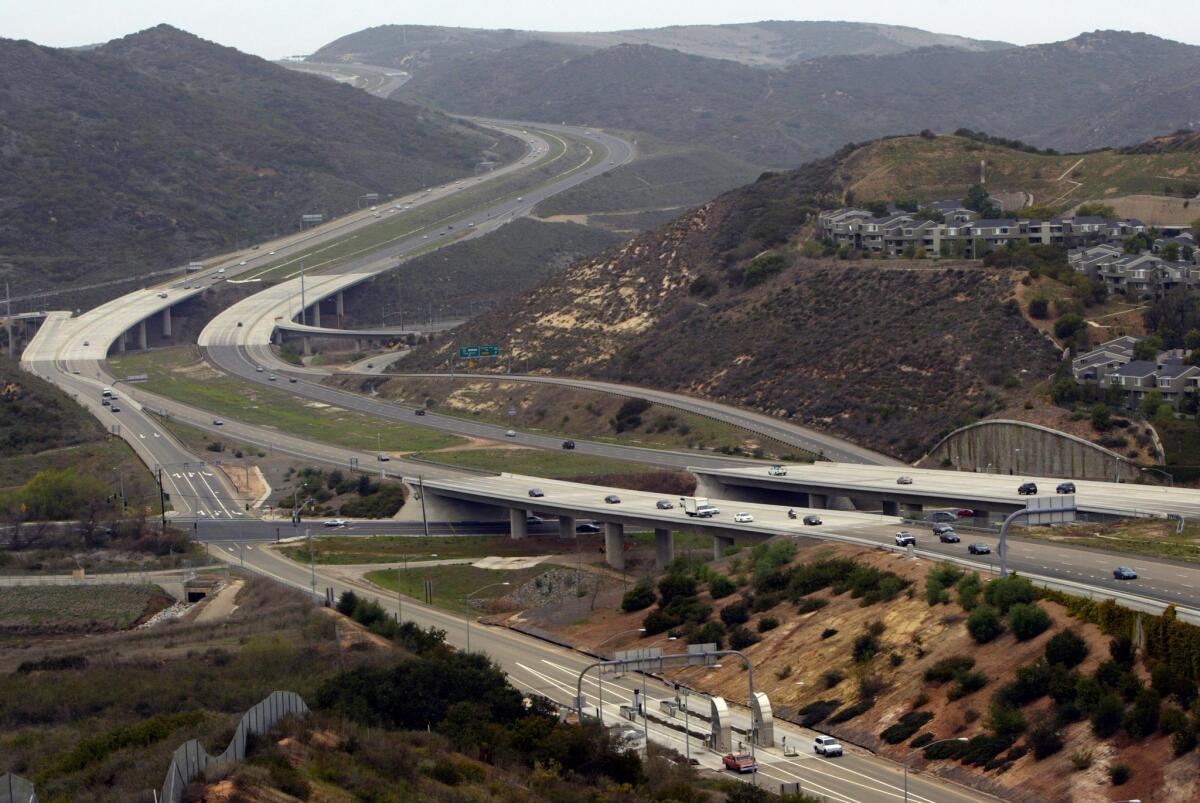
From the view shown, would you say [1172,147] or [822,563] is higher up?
[1172,147]

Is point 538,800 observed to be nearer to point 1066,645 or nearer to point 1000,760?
point 1000,760

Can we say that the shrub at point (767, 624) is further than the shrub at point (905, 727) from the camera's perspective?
Yes

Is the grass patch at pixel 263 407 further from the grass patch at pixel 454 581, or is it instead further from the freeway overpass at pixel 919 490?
the grass patch at pixel 454 581

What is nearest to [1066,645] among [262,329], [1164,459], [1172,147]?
[1164,459]

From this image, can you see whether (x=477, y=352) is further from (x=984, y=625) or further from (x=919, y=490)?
(x=984, y=625)

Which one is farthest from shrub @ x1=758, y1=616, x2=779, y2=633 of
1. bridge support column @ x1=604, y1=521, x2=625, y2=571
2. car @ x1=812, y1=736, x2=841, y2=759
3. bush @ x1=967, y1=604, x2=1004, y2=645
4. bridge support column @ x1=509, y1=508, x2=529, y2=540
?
bridge support column @ x1=509, y1=508, x2=529, y2=540

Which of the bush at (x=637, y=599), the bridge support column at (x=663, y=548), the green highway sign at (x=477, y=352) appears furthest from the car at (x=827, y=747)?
the green highway sign at (x=477, y=352)
